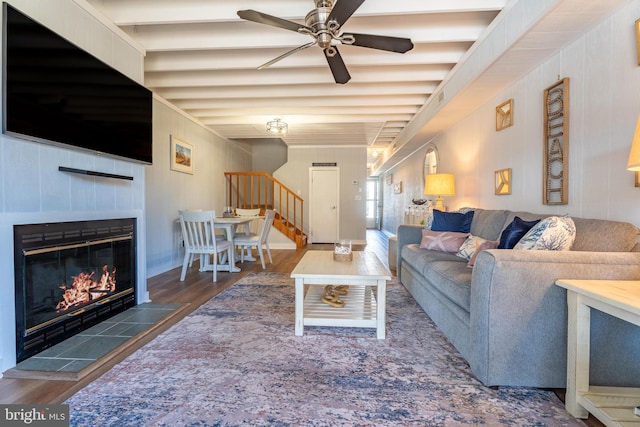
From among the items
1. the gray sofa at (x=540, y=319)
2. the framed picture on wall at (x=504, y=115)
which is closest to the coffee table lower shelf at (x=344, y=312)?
the gray sofa at (x=540, y=319)

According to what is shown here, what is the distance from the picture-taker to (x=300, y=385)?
63.4 inches

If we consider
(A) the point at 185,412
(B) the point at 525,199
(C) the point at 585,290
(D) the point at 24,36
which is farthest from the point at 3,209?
(B) the point at 525,199

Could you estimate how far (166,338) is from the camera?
2.17 m

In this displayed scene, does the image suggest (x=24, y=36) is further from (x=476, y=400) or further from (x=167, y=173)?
(x=476, y=400)

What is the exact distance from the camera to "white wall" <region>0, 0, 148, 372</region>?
5.65 feet

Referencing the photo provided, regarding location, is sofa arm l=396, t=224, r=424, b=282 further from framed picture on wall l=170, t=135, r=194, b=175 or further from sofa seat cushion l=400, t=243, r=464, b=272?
framed picture on wall l=170, t=135, r=194, b=175

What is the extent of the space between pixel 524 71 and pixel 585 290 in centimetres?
234

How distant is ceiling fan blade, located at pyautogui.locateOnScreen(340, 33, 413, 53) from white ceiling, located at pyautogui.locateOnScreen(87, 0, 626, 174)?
32cm

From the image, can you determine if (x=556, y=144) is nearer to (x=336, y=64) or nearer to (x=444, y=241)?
(x=444, y=241)

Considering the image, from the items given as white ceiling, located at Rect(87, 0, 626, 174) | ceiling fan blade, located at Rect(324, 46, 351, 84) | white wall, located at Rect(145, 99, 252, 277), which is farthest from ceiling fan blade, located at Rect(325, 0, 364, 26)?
white wall, located at Rect(145, 99, 252, 277)

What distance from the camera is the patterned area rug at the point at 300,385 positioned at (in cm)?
137

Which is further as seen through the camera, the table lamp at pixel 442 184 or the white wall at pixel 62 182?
the table lamp at pixel 442 184

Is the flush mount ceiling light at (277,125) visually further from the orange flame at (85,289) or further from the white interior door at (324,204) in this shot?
the orange flame at (85,289)

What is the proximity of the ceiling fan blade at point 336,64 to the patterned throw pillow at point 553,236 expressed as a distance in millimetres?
1945
